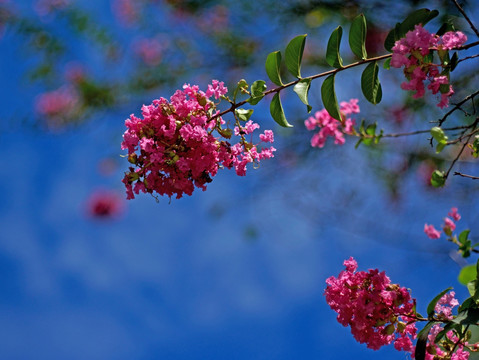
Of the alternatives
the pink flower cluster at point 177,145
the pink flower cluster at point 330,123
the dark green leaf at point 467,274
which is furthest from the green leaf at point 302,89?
the pink flower cluster at point 330,123

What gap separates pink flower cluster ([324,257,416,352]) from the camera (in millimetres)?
874

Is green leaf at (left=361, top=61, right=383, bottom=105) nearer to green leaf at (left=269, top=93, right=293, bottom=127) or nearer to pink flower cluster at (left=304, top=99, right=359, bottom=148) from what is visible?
green leaf at (left=269, top=93, right=293, bottom=127)

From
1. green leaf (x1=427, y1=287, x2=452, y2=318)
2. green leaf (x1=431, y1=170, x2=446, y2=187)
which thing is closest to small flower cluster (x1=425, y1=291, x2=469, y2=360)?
green leaf (x1=427, y1=287, x2=452, y2=318)

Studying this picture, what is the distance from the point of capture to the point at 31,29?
3178mm

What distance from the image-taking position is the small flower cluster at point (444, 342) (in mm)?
836

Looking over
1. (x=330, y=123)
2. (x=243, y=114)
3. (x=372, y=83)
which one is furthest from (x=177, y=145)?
(x=330, y=123)

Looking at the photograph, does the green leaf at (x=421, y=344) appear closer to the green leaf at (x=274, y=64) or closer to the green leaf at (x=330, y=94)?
the green leaf at (x=330, y=94)

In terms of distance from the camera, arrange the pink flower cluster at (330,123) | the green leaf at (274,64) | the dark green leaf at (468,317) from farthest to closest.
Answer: the pink flower cluster at (330,123) → the green leaf at (274,64) → the dark green leaf at (468,317)

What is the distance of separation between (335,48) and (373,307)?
18.7 inches

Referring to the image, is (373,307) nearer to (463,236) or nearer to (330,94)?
(463,236)

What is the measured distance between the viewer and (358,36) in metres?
0.85

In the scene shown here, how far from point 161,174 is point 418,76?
478mm

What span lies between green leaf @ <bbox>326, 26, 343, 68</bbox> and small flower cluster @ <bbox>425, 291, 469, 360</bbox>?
0.46 m

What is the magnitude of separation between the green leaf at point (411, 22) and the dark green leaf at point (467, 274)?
42 cm
